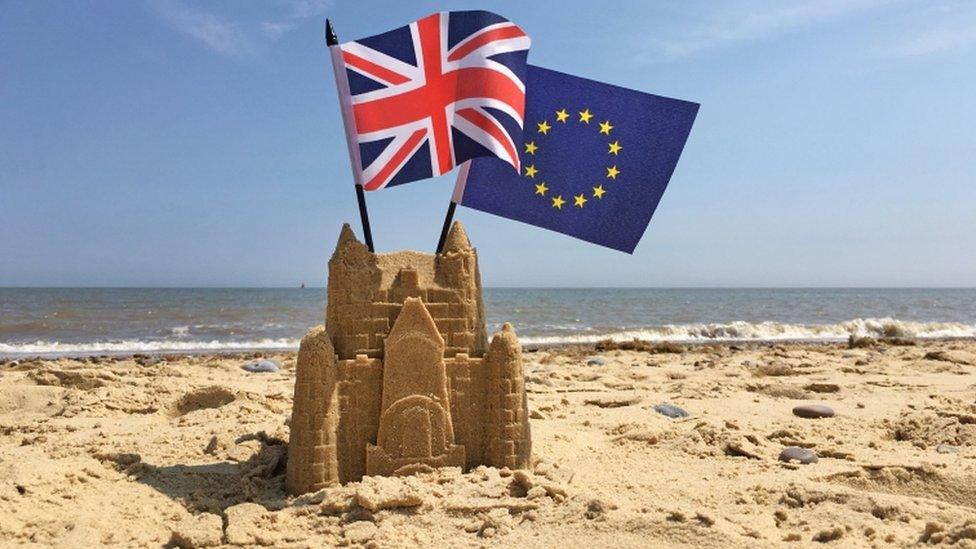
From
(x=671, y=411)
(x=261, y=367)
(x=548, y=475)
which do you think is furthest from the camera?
(x=261, y=367)

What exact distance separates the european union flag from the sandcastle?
1093 mm

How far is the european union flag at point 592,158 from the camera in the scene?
5277 mm

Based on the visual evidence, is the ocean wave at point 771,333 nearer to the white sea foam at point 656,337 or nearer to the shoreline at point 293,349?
the white sea foam at point 656,337

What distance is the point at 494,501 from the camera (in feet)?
13.0

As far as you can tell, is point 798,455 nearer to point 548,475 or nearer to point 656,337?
point 548,475

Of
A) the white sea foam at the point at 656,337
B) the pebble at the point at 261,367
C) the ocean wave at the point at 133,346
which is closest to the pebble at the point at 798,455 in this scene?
the pebble at the point at 261,367

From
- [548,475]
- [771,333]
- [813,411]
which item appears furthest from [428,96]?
[771,333]

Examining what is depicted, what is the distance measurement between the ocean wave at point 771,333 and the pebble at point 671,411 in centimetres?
982

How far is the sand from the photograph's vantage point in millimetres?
3670

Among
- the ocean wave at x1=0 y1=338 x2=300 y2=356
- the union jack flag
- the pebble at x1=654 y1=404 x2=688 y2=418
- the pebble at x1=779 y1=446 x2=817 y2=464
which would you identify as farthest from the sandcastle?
the ocean wave at x1=0 y1=338 x2=300 y2=356

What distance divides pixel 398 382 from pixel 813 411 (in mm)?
5223

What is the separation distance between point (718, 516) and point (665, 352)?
412 inches

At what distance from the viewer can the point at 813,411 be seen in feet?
23.5

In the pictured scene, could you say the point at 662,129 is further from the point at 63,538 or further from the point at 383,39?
the point at 63,538
